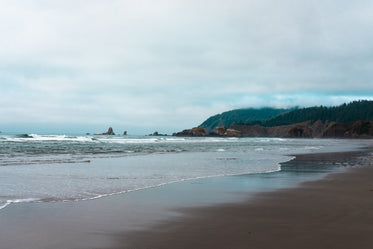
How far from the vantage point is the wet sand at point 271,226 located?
4223 mm

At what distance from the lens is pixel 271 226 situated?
5.04 metres

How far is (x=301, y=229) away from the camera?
4840 millimetres

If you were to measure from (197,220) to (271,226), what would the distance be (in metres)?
1.24

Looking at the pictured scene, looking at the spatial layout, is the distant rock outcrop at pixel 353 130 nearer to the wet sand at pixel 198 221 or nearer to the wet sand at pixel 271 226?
the wet sand at pixel 198 221

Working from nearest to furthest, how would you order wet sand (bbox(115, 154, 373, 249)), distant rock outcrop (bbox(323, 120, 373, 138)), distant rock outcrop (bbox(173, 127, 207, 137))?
1. wet sand (bbox(115, 154, 373, 249))
2. distant rock outcrop (bbox(323, 120, 373, 138))
3. distant rock outcrop (bbox(173, 127, 207, 137))

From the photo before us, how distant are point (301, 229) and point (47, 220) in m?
4.16

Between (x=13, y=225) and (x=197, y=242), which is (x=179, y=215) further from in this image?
(x=13, y=225)

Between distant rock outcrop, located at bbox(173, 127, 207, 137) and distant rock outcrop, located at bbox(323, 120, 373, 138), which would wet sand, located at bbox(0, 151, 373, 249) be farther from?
distant rock outcrop, located at bbox(173, 127, 207, 137)

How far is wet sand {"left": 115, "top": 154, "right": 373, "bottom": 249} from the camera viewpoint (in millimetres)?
4223

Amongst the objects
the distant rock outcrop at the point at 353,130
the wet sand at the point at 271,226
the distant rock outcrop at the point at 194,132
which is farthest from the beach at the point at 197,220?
the distant rock outcrop at the point at 194,132

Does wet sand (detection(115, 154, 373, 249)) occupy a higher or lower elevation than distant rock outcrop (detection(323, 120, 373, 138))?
lower

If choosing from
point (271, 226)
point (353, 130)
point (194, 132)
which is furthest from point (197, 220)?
point (353, 130)

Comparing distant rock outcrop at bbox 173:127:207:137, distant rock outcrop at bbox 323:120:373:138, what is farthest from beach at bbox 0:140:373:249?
distant rock outcrop at bbox 173:127:207:137

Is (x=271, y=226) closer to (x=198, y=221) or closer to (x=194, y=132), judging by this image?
(x=198, y=221)
